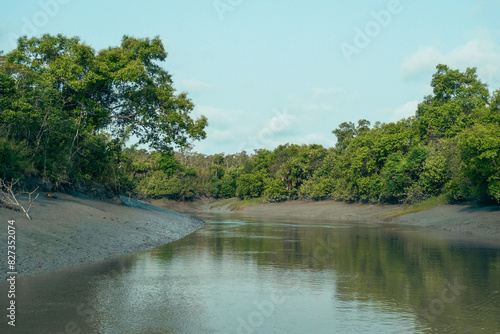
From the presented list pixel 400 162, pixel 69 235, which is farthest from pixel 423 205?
pixel 69 235

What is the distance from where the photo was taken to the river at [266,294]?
1258 cm

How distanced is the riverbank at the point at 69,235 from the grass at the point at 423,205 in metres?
40.0

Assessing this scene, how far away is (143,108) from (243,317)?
35.0 meters

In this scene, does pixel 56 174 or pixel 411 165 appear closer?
pixel 56 174

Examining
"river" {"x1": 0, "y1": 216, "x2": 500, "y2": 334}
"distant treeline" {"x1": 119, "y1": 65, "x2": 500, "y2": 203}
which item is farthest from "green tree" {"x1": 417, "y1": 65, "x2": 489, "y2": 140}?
"river" {"x1": 0, "y1": 216, "x2": 500, "y2": 334}

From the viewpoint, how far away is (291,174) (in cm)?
11775

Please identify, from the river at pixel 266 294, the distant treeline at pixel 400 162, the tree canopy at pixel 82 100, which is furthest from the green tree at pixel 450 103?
the river at pixel 266 294

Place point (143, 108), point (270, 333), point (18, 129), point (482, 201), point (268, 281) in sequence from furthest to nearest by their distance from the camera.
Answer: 1. point (482, 201)
2. point (143, 108)
3. point (18, 129)
4. point (268, 281)
5. point (270, 333)

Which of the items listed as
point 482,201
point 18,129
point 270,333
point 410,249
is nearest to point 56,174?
point 18,129

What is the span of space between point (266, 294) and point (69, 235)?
1254cm

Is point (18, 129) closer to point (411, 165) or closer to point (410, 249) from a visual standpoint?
point (410, 249)

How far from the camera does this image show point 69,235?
24344mm

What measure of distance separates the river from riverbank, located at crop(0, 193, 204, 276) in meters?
1.21

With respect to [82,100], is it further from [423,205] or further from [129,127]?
[423,205]
